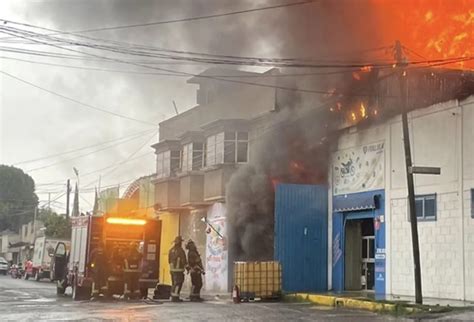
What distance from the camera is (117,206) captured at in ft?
123

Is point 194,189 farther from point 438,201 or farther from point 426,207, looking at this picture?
point 438,201

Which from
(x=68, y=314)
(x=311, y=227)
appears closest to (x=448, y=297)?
(x=311, y=227)

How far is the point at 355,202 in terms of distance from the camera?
67.2 feet

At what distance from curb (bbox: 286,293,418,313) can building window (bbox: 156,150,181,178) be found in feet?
45.4

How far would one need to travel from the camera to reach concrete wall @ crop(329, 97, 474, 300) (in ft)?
53.0

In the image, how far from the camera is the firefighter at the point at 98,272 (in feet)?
64.2

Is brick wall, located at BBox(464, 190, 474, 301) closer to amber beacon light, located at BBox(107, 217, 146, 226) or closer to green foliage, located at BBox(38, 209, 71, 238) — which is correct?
amber beacon light, located at BBox(107, 217, 146, 226)

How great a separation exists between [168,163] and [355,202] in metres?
13.4

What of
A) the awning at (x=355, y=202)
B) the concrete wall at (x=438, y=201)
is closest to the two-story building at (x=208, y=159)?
the awning at (x=355, y=202)

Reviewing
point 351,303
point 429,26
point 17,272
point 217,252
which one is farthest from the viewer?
point 17,272

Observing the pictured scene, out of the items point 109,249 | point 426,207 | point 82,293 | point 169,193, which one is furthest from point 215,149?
point 426,207

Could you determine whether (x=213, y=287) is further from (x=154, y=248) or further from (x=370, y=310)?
(x=370, y=310)

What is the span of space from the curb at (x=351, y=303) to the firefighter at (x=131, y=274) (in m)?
4.45

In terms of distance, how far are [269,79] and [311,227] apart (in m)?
7.09
